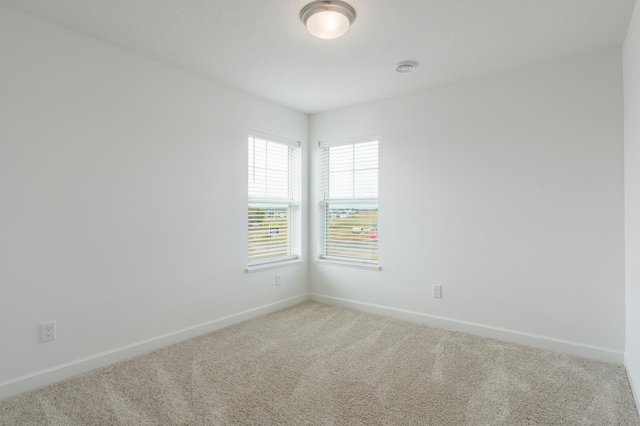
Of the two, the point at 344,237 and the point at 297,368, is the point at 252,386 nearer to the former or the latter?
the point at 297,368

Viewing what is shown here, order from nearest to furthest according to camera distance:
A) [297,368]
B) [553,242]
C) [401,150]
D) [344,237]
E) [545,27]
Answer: [545,27], [297,368], [553,242], [401,150], [344,237]

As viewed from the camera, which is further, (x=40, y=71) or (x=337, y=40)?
(x=337, y=40)

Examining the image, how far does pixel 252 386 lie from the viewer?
89.4 inches

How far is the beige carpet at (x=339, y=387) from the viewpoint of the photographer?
1.94 m

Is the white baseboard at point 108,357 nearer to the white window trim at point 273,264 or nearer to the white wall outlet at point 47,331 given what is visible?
the white wall outlet at point 47,331

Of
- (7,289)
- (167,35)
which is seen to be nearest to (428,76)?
(167,35)

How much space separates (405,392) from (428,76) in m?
2.60

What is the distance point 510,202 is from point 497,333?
117cm

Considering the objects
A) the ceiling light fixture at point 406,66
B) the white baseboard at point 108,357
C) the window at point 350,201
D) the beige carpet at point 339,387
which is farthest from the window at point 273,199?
the ceiling light fixture at point 406,66

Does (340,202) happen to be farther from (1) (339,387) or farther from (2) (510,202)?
(1) (339,387)

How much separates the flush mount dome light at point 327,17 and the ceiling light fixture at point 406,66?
31.7 inches

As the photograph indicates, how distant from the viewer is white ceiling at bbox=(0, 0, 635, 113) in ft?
6.97

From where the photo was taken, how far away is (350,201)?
412 centimetres

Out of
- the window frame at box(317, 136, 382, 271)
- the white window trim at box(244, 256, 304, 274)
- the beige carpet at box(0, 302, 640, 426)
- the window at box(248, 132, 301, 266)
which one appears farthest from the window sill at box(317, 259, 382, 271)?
the beige carpet at box(0, 302, 640, 426)
